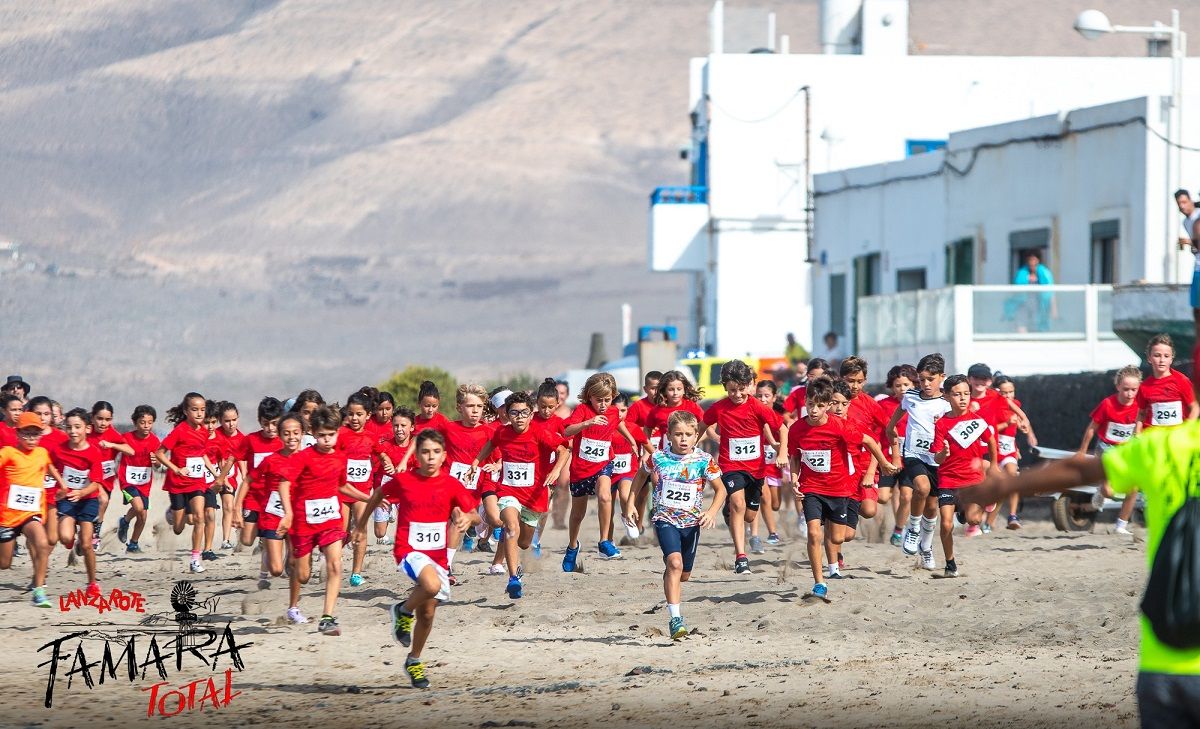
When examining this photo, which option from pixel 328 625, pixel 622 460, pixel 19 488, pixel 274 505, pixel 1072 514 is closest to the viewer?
pixel 328 625

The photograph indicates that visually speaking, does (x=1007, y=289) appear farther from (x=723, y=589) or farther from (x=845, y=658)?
(x=845, y=658)

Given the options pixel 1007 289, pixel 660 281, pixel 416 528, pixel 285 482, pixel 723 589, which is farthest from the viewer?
pixel 660 281

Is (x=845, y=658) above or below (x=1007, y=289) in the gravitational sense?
below

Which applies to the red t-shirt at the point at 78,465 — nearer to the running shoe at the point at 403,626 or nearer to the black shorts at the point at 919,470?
the running shoe at the point at 403,626

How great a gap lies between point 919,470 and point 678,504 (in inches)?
139

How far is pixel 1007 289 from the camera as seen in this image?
26.5m

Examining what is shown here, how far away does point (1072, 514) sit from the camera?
61.6 ft

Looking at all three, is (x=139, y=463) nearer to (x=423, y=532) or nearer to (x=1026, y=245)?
(x=423, y=532)

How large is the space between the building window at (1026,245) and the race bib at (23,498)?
23.0 m

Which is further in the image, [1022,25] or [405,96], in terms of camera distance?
[1022,25]

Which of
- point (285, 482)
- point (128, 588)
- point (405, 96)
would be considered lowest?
point (128, 588)

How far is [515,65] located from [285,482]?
149 metres

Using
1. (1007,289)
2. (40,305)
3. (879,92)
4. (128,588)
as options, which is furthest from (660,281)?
(128,588)

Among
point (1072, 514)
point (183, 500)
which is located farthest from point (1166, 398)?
point (183, 500)
